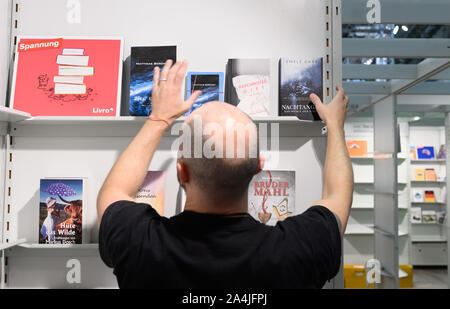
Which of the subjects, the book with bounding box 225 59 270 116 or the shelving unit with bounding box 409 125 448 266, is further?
the shelving unit with bounding box 409 125 448 266

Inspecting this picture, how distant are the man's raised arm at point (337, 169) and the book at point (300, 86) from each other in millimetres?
177

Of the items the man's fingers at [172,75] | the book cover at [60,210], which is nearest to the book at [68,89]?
the book cover at [60,210]

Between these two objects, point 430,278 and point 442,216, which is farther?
point 442,216

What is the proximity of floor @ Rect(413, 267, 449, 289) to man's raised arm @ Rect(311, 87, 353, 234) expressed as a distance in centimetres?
521

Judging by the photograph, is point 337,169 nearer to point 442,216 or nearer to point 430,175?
point 430,175

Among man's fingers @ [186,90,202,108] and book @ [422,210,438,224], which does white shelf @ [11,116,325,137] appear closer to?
man's fingers @ [186,90,202,108]

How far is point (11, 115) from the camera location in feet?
5.13

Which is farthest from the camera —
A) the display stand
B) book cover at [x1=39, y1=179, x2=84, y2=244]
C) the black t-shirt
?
the display stand

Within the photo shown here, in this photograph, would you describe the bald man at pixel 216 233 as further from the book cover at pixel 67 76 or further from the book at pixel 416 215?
the book at pixel 416 215

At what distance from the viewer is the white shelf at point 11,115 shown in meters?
1.45

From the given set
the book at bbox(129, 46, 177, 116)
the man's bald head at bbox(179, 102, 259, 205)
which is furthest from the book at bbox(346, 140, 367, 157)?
the man's bald head at bbox(179, 102, 259, 205)

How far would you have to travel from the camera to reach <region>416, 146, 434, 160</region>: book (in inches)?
284

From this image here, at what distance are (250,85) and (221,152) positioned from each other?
80 centimetres

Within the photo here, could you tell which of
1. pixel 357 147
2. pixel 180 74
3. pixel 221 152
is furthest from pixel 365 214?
pixel 221 152
